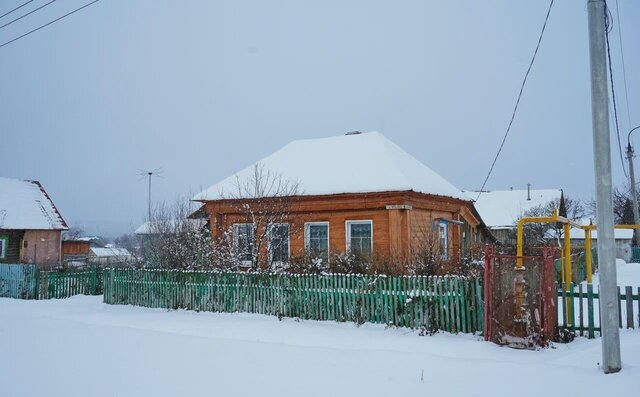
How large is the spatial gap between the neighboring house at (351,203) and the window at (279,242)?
44 mm

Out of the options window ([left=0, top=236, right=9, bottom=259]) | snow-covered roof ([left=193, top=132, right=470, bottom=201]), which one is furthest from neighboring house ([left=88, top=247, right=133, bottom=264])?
snow-covered roof ([left=193, top=132, right=470, bottom=201])

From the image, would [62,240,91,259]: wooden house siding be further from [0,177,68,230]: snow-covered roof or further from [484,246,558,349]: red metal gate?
[484,246,558,349]: red metal gate

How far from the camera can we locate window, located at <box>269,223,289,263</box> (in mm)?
15883

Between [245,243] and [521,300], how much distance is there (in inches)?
344

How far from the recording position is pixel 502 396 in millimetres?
6062

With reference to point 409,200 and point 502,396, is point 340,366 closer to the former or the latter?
point 502,396

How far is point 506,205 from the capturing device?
163 feet

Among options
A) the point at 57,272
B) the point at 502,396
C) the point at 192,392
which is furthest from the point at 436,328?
the point at 57,272

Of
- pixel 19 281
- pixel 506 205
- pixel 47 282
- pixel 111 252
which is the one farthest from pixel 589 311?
pixel 111 252

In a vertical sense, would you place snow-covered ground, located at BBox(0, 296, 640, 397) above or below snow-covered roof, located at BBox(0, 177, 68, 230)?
below

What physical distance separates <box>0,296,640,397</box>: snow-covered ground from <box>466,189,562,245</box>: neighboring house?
1535 inches

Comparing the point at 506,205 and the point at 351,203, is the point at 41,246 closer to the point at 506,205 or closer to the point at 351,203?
the point at 351,203

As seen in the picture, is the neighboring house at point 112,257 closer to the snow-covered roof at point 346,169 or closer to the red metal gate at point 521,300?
the snow-covered roof at point 346,169

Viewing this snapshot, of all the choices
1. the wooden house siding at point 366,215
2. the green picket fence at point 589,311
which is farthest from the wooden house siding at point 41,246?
the green picket fence at point 589,311
